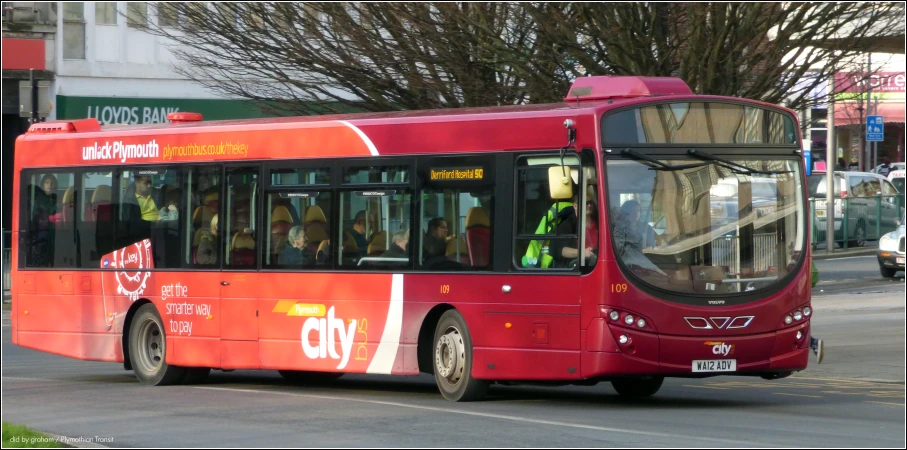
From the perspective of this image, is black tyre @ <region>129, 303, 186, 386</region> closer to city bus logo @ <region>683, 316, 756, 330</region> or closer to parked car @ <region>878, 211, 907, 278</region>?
city bus logo @ <region>683, 316, 756, 330</region>

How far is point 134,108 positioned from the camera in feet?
126

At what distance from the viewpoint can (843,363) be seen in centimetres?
1752

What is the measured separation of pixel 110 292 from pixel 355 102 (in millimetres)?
5929

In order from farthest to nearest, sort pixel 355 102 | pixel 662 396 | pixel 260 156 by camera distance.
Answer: pixel 355 102 < pixel 260 156 < pixel 662 396

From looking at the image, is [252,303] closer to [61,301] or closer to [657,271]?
[61,301]

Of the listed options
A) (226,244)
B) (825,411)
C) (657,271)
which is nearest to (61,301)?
(226,244)

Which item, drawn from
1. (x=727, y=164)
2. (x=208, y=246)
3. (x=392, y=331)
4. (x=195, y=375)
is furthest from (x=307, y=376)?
(x=727, y=164)

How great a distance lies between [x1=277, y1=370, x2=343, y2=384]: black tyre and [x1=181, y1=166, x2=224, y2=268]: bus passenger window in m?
1.90

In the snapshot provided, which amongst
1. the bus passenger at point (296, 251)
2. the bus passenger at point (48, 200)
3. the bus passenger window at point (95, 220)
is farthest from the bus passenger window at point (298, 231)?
the bus passenger at point (48, 200)

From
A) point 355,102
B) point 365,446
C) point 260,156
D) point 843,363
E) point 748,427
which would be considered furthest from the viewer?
point 355,102

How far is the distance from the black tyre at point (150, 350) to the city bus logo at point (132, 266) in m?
0.23

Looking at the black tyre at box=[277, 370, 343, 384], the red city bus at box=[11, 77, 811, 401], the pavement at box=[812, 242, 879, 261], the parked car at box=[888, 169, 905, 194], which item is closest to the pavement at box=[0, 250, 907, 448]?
the black tyre at box=[277, 370, 343, 384]

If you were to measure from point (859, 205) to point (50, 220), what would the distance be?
2451cm

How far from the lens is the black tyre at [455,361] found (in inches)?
497
